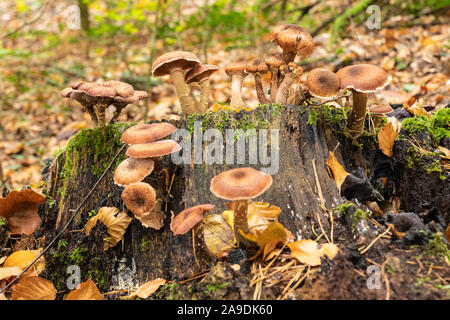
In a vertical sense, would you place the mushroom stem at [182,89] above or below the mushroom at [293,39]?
below

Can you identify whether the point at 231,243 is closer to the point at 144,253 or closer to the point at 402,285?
the point at 144,253

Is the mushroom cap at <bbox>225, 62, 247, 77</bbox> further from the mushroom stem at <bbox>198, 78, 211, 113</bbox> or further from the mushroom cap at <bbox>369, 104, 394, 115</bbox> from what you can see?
the mushroom cap at <bbox>369, 104, 394, 115</bbox>

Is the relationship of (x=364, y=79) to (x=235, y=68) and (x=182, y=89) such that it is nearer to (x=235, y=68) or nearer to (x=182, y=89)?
(x=235, y=68)

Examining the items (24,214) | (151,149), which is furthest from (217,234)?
(24,214)

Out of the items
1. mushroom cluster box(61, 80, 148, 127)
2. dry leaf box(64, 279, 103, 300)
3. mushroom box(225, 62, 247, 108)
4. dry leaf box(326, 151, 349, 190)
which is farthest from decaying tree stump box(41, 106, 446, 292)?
mushroom box(225, 62, 247, 108)

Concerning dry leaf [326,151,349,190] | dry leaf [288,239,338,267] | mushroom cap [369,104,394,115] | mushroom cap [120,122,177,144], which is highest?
mushroom cap [369,104,394,115]

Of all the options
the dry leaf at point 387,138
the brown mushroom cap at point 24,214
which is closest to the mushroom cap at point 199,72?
the dry leaf at point 387,138

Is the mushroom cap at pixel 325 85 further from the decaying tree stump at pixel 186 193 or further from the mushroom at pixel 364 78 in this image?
the decaying tree stump at pixel 186 193
